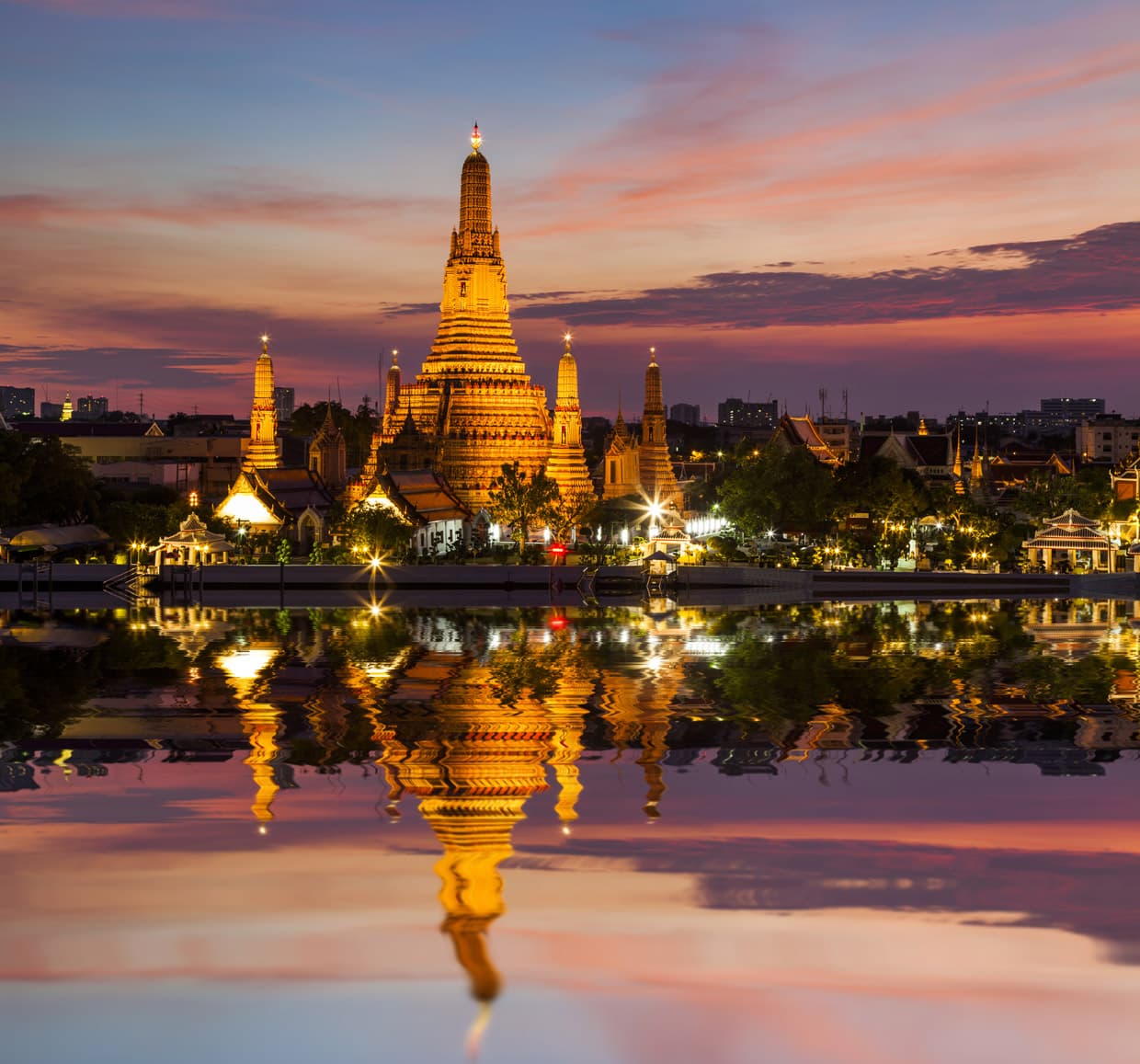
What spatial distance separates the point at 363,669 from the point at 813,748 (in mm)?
14904

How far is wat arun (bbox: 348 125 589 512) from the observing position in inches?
3529

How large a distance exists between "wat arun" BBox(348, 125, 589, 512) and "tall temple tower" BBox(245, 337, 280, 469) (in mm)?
5922

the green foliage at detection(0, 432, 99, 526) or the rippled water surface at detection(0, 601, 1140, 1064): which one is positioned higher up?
the green foliage at detection(0, 432, 99, 526)

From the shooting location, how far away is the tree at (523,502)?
82.2 metres

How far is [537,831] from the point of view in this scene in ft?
80.6

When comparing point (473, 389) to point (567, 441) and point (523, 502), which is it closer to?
point (567, 441)

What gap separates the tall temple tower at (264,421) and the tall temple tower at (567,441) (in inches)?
628

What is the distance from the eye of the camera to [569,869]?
2277 cm

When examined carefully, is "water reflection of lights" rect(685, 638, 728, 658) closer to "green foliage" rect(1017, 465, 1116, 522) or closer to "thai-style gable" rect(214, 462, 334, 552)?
"thai-style gable" rect(214, 462, 334, 552)

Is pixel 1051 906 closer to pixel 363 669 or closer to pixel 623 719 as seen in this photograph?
pixel 623 719

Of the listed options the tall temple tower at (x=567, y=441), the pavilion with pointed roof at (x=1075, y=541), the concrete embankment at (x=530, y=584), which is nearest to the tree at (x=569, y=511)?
the tall temple tower at (x=567, y=441)

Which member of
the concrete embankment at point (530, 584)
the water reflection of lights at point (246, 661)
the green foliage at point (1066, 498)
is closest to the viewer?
the water reflection of lights at point (246, 661)

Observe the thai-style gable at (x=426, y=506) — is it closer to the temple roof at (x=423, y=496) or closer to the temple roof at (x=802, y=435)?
the temple roof at (x=423, y=496)

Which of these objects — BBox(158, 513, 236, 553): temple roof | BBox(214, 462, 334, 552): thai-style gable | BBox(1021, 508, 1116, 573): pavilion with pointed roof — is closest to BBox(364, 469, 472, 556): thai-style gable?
BBox(214, 462, 334, 552): thai-style gable
